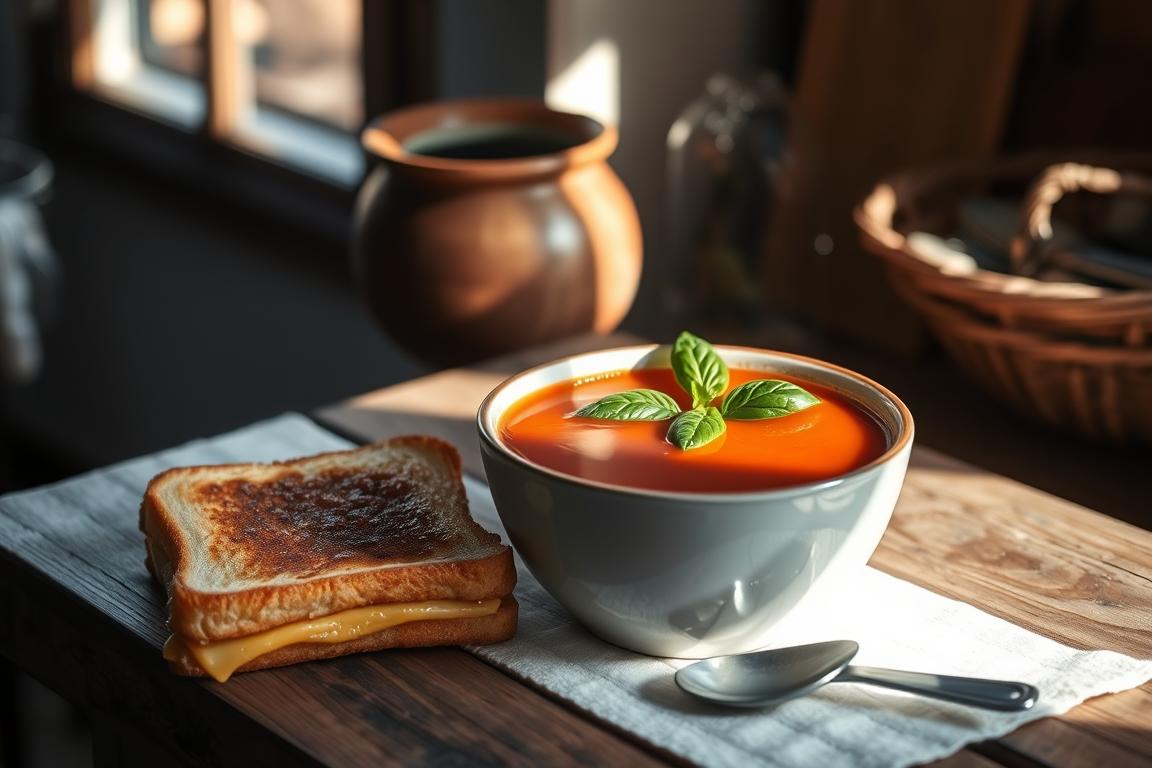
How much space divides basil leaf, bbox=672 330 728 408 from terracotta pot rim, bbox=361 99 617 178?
0.40 metres

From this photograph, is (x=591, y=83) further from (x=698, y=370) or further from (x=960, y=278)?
(x=698, y=370)

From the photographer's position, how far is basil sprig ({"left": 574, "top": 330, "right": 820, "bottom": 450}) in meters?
0.80

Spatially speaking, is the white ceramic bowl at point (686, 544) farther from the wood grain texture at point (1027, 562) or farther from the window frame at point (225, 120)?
the window frame at point (225, 120)

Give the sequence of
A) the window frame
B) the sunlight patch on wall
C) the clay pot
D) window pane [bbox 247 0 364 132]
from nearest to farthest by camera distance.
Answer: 1. the clay pot
2. the sunlight patch on wall
3. the window frame
4. window pane [bbox 247 0 364 132]

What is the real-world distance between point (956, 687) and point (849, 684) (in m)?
0.06

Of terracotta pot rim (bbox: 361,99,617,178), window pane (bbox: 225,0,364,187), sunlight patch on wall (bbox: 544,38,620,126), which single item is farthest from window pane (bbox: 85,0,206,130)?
terracotta pot rim (bbox: 361,99,617,178)

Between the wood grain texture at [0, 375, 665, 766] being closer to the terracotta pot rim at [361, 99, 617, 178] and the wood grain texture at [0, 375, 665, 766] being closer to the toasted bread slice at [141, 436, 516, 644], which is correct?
the toasted bread slice at [141, 436, 516, 644]

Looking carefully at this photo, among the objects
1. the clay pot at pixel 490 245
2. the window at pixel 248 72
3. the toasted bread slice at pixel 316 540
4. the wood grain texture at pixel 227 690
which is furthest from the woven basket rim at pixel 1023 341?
the window at pixel 248 72

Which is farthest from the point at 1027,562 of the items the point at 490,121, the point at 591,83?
the point at 591,83

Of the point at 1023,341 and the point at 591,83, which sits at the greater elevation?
the point at 591,83

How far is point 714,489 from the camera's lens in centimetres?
75

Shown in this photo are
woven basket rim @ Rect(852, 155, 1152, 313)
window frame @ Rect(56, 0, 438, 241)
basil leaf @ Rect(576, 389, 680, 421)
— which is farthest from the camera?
window frame @ Rect(56, 0, 438, 241)

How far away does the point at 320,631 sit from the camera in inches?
31.1

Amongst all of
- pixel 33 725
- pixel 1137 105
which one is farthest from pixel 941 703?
pixel 33 725
